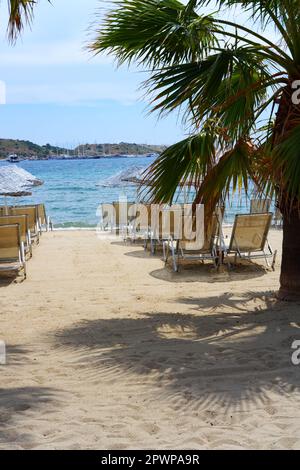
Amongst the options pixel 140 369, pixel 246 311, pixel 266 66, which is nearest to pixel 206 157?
pixel 266 66

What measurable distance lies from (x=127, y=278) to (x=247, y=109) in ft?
11.0

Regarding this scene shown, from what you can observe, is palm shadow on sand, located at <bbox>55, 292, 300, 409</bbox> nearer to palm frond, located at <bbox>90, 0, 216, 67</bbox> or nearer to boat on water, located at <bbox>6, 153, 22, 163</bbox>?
palm frond, located at <bbox>90, 0, 216, 67</bbox>

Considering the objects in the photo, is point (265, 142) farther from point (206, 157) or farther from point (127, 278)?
point (127, 278)

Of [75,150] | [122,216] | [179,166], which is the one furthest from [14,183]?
[75,150]

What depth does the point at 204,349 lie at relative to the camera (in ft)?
15.3

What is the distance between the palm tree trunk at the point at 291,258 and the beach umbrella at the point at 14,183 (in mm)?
9421

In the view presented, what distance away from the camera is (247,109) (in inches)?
222

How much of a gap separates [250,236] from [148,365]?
4.86 meters

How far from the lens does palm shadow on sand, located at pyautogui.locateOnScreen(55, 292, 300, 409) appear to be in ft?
12.4

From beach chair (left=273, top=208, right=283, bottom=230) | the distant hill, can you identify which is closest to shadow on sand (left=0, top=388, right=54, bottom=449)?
beach chair (left=273, top=208, right=283, bottom=230)

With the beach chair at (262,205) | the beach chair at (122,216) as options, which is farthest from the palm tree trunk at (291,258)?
the beach chair at (122,216)

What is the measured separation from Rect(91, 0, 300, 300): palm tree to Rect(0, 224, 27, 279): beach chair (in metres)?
3.23

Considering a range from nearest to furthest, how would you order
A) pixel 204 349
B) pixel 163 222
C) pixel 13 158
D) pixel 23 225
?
pixel 204 349
pixel 23 225
pixel 163 222
pixel 13 158

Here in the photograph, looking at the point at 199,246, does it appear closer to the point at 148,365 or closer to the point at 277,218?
the point at 277,218
